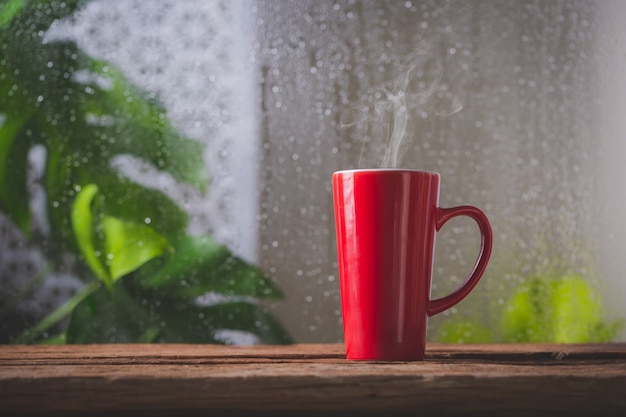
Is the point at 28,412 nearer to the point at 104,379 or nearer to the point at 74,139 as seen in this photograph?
the point at 104,379

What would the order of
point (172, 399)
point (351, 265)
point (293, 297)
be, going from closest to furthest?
point (172, 399)
point (351, 265)
point (293, 297)

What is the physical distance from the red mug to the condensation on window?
24.8 inches

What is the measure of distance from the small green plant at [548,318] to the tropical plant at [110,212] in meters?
0.33

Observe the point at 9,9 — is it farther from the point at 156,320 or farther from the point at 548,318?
the point at 548,318

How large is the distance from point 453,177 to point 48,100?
2.31ft

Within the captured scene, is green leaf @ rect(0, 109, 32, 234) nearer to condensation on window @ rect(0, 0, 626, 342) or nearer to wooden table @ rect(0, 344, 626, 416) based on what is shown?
condensation on window @ rect(0, 0, 626, 342)

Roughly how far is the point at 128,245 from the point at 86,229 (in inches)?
3.1

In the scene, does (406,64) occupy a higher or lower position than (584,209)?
higher

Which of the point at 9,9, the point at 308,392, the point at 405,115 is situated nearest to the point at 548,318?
the point at 405,115

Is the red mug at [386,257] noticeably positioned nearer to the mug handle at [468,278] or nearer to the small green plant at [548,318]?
the mug handle at [468,278]

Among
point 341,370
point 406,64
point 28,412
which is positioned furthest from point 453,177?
point 28,412

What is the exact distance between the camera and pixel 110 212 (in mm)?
1185

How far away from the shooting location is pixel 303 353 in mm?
606

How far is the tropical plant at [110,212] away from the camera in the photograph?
118cm
